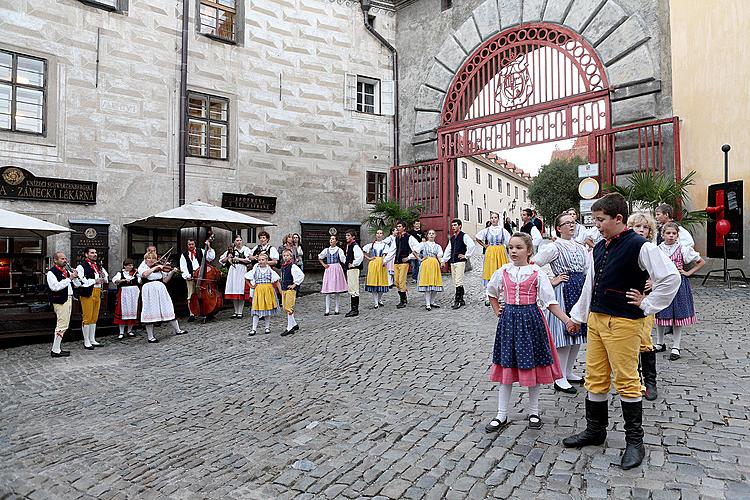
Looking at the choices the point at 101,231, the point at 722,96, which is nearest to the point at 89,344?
the point at 101,231

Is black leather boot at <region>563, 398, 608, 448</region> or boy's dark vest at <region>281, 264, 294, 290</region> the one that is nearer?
black leather boot at <region>563, 398, 608, 448</region>

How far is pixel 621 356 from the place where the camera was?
153 inches

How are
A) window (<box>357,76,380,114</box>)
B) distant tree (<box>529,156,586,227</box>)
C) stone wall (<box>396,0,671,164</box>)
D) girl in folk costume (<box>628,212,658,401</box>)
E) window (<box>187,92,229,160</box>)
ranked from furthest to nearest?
distant tree (<box>529,156,586,227</box>)
window (<box>357,76,380,114</box>)
window (<box>187,92,229,160</box>)
stone wall (<box>396,0,671,164</box>)
girl in folk costume (<box>628,212,658,401</box>)

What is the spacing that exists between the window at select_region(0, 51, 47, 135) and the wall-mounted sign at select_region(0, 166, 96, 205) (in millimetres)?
1103

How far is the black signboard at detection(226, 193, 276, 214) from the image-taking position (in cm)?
1576

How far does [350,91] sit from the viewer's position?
18.6 metres

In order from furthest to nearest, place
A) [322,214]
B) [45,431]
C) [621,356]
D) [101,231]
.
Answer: [322,214], [101,231], [45,431], [621,356]

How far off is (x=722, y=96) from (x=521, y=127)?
16.7 ft

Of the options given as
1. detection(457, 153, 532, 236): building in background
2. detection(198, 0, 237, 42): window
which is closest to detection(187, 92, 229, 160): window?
detection(198, 0, 237, 42): window

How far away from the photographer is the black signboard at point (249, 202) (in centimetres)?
1576

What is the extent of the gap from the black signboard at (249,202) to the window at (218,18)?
4.63 metres

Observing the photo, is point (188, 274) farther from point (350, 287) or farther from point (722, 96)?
point (722, 96)

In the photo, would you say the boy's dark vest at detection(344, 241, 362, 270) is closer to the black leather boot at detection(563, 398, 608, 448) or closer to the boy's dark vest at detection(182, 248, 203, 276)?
the boy's dark vest at detection(182, 248, 203, 276)

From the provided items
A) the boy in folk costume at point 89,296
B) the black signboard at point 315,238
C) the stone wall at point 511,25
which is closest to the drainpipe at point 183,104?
the black signboard at point 315,238
